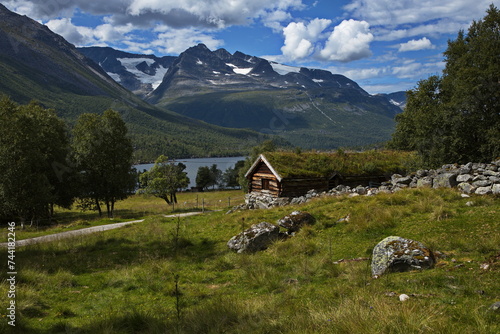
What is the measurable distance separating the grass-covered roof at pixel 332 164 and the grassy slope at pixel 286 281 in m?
12.0

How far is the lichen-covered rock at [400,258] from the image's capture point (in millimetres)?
8453

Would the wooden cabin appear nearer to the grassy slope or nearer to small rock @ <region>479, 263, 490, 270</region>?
the grassy slope

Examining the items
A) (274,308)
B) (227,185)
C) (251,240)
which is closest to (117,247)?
(251,240)

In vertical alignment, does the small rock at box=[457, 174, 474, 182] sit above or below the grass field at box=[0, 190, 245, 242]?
above

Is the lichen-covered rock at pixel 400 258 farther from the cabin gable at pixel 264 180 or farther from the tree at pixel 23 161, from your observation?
the tree at pixel 23 161

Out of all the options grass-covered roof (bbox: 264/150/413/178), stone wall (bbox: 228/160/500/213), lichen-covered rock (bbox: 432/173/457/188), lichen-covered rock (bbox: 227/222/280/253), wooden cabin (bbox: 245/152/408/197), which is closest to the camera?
lichen-covered rock (bbox: 227/222/280/253)

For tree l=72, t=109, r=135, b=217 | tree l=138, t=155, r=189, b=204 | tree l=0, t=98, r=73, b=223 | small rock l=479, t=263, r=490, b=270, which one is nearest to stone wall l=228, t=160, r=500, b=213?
small rock l=479, t=263, r=490, b=270

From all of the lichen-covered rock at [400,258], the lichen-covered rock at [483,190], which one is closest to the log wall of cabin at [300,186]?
the lichen-covered rock at [483,190]

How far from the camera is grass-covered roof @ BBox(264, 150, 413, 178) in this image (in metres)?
29.1

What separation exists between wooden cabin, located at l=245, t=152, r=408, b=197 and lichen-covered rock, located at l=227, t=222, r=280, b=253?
13.9 m

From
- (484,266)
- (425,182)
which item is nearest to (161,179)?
(425,182)

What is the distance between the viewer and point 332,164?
30375mm

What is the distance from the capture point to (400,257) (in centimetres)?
853

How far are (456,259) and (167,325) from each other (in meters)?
8.00
